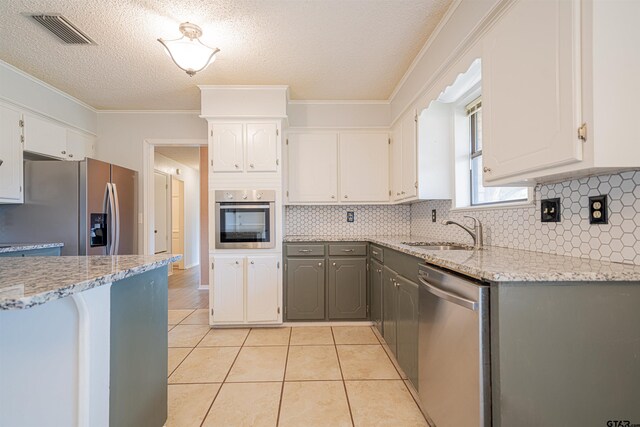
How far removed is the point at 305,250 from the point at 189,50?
1.99 metres

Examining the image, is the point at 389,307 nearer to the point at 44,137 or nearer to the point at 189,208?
the point at 44,137

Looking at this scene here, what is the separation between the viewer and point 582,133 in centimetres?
99

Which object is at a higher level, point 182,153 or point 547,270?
point 182,153

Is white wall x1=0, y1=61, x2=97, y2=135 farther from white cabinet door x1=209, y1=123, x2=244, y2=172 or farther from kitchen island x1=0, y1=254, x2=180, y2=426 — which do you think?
kitchen island x1=0, y1=254, x2=180, y2=426

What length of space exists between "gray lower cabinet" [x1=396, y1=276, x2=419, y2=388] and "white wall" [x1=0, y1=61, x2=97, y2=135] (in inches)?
149

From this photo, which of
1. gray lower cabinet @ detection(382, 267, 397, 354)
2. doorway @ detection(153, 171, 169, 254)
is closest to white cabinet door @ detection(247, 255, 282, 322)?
gray lower cabinet @ detection(382, 267, 397, 354)

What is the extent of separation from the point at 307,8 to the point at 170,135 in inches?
97.8

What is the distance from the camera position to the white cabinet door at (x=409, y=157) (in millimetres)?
2568

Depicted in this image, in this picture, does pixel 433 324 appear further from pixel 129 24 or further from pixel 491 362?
pixel 129 24

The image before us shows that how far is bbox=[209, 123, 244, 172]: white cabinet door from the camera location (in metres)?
2.95

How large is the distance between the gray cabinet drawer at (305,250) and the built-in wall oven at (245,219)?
7.8 inches

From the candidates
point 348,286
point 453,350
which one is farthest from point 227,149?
point 453,350

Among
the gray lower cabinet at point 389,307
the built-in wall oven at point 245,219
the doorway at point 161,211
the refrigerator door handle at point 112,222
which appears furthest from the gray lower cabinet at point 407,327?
the doorway at point 161,211

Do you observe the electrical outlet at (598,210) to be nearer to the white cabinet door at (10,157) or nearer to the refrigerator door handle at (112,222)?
the refrigerator door handle at (112,222)
